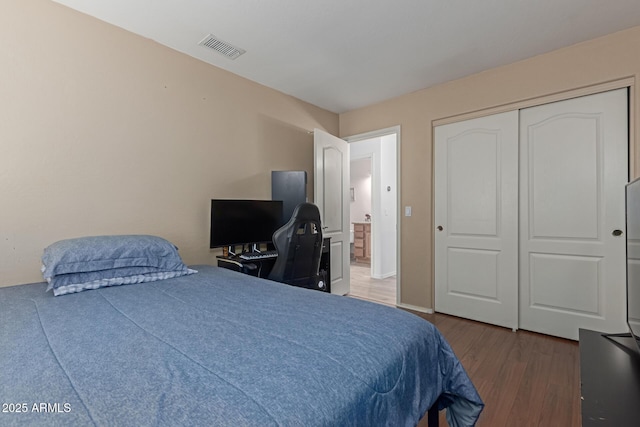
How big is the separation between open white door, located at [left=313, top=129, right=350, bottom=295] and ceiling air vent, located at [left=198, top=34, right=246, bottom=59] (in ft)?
3.73

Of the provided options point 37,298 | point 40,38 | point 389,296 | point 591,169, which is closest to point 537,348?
point 591,169

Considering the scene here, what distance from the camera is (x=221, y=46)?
2.38 meters

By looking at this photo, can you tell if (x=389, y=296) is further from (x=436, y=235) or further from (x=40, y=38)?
(x=40, y=38)

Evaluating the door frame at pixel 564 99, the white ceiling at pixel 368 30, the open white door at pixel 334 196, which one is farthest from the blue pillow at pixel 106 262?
the door frame at pixel 564 99

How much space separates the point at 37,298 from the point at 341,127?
139 inches

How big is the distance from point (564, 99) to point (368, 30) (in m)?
1.79

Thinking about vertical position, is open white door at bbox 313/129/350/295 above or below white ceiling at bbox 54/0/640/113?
below

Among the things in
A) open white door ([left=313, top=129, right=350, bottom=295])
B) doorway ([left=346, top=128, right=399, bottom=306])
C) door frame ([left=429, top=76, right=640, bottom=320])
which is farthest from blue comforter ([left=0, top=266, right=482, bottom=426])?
doorway ([left=346, top=128, right=399, bottom=306])

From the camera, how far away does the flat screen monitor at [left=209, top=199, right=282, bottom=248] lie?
99.7 inches

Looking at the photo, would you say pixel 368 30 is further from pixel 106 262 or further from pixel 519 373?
pixel 519 373

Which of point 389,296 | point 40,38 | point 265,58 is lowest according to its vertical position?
point 389,296

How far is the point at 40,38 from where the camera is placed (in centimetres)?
182

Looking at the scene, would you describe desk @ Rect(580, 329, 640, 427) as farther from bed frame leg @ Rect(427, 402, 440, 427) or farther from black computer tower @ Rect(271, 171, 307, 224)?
black computer tower @ Rect(271, 171, 307, 224)

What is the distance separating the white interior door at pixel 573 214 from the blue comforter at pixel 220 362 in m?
1.94
